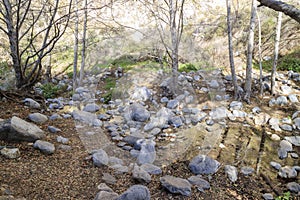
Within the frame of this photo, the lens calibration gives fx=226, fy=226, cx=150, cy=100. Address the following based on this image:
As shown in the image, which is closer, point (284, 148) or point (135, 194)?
point (135, 194)

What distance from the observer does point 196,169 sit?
2.88m

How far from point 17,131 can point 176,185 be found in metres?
1.88

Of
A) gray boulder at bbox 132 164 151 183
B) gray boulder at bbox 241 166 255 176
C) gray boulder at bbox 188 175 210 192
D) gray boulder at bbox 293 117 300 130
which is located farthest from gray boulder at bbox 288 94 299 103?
gray boulder at bbox 132 164 151 183

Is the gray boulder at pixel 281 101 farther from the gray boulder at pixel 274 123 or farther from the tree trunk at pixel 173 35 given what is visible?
the tree trunk at pixel 173 35

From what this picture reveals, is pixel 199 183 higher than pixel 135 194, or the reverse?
pixel 135 194

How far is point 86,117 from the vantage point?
388 centimetres

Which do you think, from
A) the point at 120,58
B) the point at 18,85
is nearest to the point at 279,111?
the point at 120,58

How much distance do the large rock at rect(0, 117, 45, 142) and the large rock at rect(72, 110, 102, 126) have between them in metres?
1.06

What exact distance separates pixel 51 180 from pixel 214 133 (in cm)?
303

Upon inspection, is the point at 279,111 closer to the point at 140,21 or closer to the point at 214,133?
the point at 214,133

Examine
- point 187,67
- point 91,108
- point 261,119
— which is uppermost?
point 187,67

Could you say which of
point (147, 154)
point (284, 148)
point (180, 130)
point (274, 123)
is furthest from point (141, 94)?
point (274, 123)

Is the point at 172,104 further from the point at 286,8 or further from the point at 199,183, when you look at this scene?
the point at 286,8

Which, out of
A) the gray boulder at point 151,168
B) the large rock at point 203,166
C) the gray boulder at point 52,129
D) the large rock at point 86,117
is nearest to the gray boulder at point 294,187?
the large rock at point 203,166
